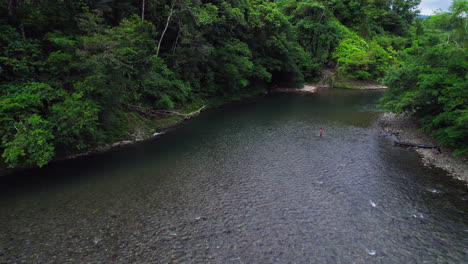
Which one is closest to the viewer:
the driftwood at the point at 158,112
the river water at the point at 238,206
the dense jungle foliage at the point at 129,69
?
the river water at the point at 238,206

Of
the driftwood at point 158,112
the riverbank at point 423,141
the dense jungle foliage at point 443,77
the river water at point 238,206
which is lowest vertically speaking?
the river water at point 238,206

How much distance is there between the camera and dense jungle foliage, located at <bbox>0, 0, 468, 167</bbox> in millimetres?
19234

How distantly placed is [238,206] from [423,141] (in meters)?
21.3

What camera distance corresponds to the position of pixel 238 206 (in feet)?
53.3

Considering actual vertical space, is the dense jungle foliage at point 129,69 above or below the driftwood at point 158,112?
above

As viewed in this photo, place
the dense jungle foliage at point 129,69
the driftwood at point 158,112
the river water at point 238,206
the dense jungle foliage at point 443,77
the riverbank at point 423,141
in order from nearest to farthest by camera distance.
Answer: the river water at point 238,206, the dense jungle foliage at point 129,69, the riverbank at point 423,141, the dense jungle foliage at point 443,77, the driftwood at point 158,112

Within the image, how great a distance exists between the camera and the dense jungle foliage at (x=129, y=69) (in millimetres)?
19234

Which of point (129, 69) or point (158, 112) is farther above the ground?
point (129, 69)

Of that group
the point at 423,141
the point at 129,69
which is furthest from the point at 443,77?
the point at 129,69

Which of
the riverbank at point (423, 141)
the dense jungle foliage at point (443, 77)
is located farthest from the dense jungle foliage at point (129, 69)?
the riverbank at point (423, 141)

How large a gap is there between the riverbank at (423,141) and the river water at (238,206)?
3.74ft

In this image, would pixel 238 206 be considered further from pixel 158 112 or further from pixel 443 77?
pixel 158 112

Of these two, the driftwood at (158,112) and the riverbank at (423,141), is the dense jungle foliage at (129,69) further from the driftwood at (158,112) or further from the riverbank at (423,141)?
the riverbank at (423,141)

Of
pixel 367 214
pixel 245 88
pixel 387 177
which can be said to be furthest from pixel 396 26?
pixel 367 214
